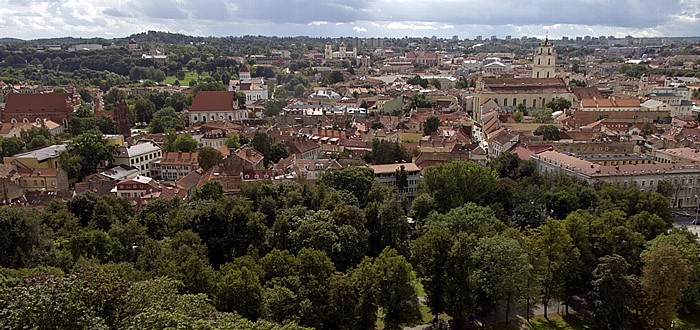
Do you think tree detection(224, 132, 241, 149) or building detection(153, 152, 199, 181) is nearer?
building detection(153, 152, 199, 181)

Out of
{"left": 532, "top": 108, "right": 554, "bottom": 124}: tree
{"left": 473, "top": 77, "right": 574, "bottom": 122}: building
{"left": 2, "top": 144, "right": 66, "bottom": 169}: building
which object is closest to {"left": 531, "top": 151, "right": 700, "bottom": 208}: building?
{"left": 532, "top": 108, "right": 554, "bottom": 124}: tree

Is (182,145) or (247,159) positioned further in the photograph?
(182,145)

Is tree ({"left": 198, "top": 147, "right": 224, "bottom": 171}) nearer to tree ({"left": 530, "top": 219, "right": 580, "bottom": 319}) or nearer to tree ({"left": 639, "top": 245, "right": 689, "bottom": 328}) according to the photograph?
tree ({"left": 530, "top": 219, "right": 580, "bottom": 319})

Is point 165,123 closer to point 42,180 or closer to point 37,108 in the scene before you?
point 37,108

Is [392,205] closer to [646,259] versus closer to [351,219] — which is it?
[351,219]

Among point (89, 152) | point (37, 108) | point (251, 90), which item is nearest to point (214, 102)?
point (37, 108)
